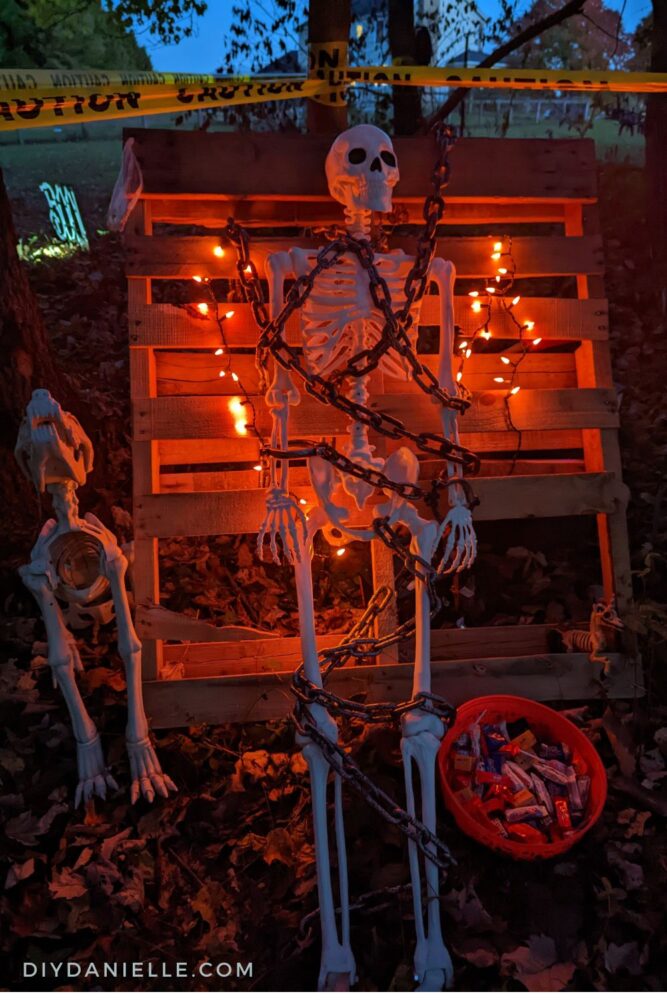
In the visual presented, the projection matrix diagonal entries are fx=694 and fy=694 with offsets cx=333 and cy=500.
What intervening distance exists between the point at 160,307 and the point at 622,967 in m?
3.40

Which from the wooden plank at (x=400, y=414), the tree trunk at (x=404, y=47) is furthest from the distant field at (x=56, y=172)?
the wooden plank at (x=400, y=414)

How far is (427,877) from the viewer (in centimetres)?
246

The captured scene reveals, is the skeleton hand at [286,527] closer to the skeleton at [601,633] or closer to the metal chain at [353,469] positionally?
the metal chain at [353,469]

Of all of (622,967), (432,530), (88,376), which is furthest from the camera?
(88,376)

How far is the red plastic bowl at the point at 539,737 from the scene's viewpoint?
2.69m

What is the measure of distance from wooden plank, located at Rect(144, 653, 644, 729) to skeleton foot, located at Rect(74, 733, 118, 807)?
32 cm

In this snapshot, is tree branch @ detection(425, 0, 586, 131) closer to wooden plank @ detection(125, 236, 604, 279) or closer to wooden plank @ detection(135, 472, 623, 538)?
wooden plank @ detection(125, 236, 604, 279)

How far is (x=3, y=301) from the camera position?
12.4 feet

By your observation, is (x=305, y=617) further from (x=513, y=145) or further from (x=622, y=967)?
(x=513, y=145)

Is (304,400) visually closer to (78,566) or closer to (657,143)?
(78,566)

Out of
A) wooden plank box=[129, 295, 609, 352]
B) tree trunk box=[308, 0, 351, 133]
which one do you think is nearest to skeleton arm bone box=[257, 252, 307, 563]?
wooden plank box=[129, 295, 609, 352]

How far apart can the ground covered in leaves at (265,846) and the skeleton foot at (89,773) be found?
9 cm

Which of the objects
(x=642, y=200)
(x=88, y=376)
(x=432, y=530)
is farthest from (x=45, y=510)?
(x=642, y=200)

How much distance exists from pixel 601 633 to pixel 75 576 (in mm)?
2567
